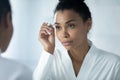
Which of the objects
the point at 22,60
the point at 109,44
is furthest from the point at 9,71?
the point at 109,44

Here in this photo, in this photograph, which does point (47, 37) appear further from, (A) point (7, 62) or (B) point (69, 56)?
(A) point (7, 62)

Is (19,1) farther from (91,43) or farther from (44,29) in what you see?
(91,43)

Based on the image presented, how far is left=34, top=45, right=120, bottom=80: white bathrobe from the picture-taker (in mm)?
828

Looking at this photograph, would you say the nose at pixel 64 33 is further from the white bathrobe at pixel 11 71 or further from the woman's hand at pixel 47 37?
the white bathrobe at pixel 11 71

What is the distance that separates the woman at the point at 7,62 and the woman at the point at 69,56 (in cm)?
26

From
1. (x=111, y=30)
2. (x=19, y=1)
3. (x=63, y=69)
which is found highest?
(x=19, y=1)

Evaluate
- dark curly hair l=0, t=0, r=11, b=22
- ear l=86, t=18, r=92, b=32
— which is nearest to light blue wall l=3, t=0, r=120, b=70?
ear l=86, t=18, r=92, b=32

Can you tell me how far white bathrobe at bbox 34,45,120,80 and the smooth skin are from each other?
0.07 feet

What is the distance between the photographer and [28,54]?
34.3 inches

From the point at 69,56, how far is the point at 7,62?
361 millimetres

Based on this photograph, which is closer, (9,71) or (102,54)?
(9,71)

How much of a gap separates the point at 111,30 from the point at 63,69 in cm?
21

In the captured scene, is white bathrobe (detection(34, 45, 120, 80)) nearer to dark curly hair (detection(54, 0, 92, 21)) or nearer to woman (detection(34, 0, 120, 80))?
woman (detection(34, 0, 120, 80))

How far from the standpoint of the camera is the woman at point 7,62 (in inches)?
21.6
